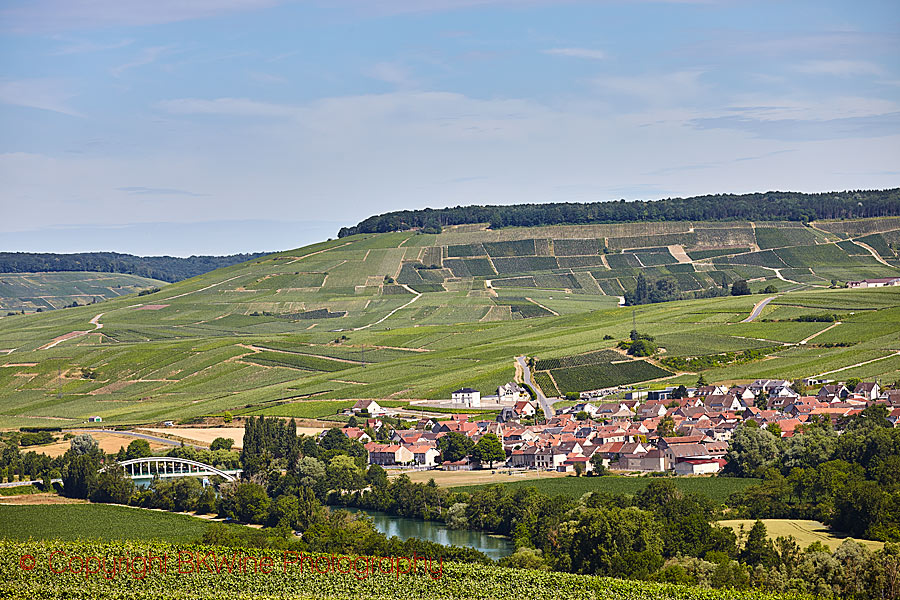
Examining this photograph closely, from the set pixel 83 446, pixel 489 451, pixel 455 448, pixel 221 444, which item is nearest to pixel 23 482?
pixel 83 446

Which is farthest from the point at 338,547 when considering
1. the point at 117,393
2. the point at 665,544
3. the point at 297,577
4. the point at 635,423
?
the point at 117,393

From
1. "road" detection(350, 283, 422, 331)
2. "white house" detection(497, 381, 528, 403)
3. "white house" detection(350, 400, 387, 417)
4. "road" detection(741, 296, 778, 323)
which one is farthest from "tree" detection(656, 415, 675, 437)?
"road" detection(350, 283, 422, 331)

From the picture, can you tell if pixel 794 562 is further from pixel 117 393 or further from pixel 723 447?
pixel 117 393

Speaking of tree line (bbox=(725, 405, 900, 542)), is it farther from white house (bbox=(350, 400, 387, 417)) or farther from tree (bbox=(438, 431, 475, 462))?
white house (bbox=(350, 400, 387, 417))

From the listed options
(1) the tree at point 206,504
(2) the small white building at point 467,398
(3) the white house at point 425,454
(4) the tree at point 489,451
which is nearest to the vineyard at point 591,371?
(2) the small white building at point 467,398

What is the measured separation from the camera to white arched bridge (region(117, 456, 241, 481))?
83.6 m

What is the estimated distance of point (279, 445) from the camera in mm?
84438

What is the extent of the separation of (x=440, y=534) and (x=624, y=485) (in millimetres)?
14274

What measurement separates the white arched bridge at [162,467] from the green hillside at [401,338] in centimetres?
1981

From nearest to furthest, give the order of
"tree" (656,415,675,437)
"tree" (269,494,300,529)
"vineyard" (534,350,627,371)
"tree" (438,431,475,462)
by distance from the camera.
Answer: "tree" (269,494,300,529)
"tree" (438,431,475,462)
"tree" (656,415,675,437)
"vineyard" (534,350,627,371)

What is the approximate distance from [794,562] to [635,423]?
45956mm

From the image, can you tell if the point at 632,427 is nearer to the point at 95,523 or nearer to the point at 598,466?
the point at 598,466

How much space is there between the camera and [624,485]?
69.9 metres

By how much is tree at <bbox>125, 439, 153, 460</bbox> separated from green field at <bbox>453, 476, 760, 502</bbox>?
29.3 m
